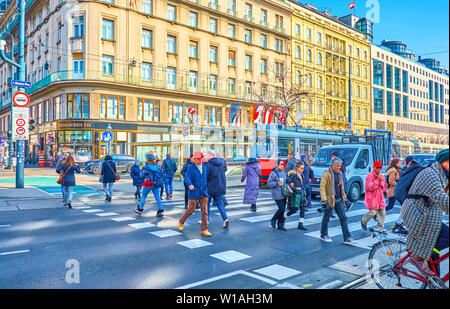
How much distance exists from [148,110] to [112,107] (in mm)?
3686

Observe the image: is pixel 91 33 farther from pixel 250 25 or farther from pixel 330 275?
pixel 330 275

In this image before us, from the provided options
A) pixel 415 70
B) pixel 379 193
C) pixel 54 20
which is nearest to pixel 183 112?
pixel 54 20

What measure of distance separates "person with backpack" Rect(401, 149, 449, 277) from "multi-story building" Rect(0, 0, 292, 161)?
72.8ft

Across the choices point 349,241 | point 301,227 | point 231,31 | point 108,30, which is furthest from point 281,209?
point 231,31

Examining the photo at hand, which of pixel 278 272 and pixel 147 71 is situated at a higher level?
pixel 147 71

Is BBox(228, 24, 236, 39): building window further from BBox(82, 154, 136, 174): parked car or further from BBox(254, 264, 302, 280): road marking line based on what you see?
BBox(254, 264, 302, 280): road marking line

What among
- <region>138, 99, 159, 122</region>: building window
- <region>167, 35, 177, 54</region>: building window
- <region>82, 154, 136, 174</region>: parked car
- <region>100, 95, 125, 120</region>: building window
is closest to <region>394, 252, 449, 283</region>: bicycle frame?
<region>82, 154, 136, 174</region>: parked car

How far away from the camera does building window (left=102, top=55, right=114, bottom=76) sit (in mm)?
33844

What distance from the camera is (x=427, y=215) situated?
3.49 metres

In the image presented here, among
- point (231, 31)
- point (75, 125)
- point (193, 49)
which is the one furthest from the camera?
point (231, 31)

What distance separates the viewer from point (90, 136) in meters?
33.3

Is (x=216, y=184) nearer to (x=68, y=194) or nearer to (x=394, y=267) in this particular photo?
(x=394, y=267)

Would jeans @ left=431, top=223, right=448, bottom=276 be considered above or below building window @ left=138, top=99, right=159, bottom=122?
below

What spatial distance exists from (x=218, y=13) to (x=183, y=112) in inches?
499
